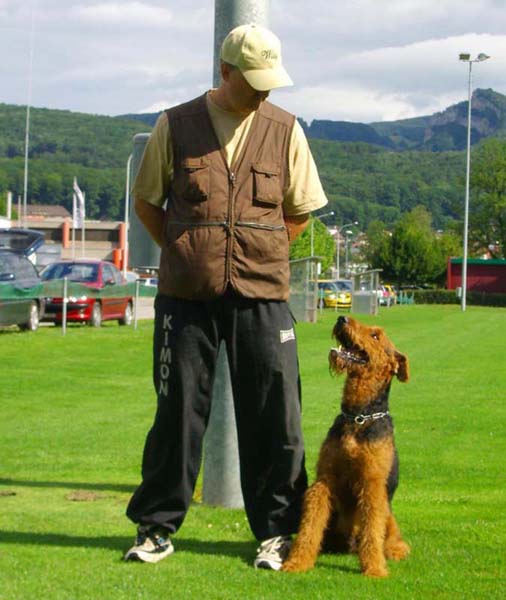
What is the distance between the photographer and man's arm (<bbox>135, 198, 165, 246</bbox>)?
17.9ft

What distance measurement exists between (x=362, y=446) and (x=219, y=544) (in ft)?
3.35

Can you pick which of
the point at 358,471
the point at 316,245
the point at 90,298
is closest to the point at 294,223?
the point at 358,471

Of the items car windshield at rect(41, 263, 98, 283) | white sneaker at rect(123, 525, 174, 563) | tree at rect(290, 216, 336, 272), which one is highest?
tree at rect(290, 216, 336, 272)

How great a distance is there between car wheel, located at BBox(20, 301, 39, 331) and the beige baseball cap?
18781 millimetres

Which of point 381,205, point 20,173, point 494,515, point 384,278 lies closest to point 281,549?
point 494,515

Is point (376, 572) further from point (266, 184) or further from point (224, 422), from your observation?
point (266, 184)

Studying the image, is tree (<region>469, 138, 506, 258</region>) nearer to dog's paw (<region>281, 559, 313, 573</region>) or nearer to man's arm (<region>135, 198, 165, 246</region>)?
man's arm (<region>135, 198, 165, 246</region>)

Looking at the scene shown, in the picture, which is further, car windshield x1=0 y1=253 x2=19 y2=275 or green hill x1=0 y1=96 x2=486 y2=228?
green hill x1=0 y1=96 x2=486 y2=228

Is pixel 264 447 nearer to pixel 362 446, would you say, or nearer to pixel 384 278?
pixel 362 446

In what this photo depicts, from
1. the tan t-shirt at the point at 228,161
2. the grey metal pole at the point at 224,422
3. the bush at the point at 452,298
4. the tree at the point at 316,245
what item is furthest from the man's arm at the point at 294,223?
the bush at the point at 452,298

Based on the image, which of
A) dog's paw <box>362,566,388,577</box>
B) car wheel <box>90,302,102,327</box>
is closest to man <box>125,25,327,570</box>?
dog's paw <box>362,566,388,577</box>

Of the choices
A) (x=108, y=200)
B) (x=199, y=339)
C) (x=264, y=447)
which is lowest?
(x=264, y=447)

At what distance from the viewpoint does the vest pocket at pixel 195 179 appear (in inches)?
203

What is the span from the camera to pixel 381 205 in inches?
7525
